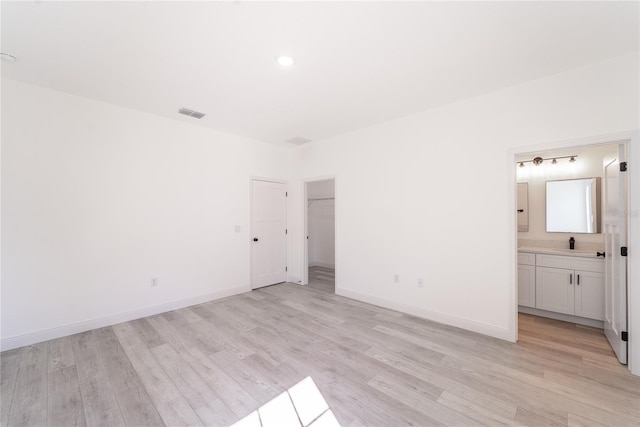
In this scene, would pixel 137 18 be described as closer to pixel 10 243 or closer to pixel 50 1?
pixel 50 1

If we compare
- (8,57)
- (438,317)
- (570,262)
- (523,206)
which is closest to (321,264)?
(438,317)

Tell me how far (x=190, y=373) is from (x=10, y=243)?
241 cm

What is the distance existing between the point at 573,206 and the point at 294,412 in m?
4.55

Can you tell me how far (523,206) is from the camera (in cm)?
406

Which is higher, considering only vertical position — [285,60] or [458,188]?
[285,60]

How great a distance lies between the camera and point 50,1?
5.66 feet

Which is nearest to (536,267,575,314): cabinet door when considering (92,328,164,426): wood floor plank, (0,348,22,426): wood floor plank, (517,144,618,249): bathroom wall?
(517,144,618,249): bathroom wall

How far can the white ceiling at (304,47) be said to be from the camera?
1.79m

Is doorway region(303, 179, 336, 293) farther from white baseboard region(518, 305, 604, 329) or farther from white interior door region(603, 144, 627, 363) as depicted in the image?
white interior door region(603, 144, 627, 363)

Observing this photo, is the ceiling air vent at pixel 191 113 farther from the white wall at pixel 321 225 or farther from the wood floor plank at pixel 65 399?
the white wall at pixel 321 225

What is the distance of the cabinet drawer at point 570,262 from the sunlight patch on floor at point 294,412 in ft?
11.4

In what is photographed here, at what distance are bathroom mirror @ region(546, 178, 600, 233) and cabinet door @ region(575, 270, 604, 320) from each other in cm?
78

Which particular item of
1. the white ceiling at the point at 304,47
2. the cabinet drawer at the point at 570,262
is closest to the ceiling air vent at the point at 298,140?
the white ceiling at the point at 304,47

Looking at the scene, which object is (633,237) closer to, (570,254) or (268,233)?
(570,254)
